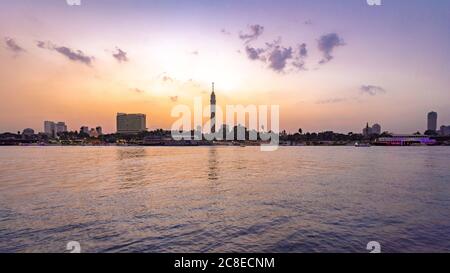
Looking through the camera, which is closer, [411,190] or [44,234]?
[44,234]

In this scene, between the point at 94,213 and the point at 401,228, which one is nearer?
the point at 401,228

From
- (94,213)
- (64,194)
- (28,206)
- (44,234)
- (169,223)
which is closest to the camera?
(44,234)

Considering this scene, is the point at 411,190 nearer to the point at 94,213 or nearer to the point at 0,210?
the point at 94,213

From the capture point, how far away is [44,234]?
1250cm

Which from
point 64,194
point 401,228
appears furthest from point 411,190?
point 64,194

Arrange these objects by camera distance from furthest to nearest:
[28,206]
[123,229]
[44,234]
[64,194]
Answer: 1. [64,194]
2. [28,206]
3. [123,229]
4. [44,234]

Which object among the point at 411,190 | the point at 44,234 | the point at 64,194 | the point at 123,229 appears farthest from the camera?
the point at 411,190
